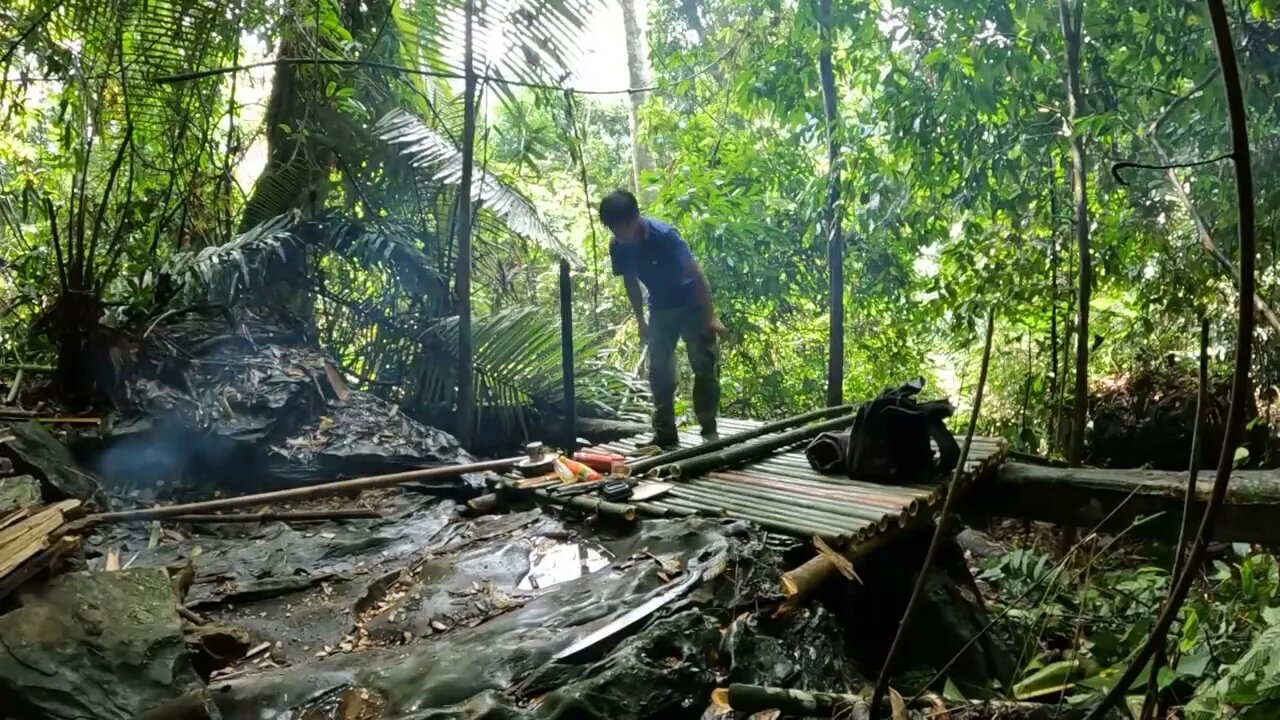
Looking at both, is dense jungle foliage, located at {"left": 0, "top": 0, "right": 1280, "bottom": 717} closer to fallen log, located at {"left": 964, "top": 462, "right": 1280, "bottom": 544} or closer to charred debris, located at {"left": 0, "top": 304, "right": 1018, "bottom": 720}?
fallen log, located at {"left": 964, "top": 462, "right": 1280, "bottom": 544}

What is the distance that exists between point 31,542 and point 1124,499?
13.5 ft

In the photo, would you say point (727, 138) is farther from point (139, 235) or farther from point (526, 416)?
point (139, 235)

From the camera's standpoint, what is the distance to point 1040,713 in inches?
91.3

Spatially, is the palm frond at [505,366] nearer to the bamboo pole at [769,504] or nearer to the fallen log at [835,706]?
the bamboo pole at [769,504]

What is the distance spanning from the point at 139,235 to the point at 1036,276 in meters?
6.28

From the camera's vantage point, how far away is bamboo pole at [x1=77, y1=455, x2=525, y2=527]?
374 centimetres

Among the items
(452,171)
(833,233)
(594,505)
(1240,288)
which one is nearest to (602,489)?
(594,505)

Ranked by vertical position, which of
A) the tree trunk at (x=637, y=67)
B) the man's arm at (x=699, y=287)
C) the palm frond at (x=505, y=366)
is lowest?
the palm frond at (x=505, y=366)

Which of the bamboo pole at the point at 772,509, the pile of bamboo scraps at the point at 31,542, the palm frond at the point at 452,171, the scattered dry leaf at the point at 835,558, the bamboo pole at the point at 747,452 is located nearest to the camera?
the pile of bamboo scraps at the point at 31,542

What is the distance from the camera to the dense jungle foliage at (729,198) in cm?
417

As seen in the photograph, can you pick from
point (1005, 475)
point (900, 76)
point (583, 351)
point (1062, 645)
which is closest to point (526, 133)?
point (583, 351)

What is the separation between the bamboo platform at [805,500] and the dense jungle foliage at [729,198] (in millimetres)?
698

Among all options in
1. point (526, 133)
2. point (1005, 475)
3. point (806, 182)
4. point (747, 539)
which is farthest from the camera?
point (806, 182)

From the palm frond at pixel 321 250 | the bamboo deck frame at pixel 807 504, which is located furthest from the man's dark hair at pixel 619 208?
the palm frond at pixel 321 250
